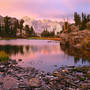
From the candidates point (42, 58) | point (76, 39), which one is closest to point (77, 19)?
point (76, 39)

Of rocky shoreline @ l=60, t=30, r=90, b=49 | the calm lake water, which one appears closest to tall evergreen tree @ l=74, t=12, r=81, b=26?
rocky shoreline @ l=60, t=30, r=90, b=49

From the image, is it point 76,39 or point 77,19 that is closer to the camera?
point 76,39

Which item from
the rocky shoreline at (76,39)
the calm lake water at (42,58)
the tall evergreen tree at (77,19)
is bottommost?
the calm lake water at (42,58)

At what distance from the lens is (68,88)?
38.3ft

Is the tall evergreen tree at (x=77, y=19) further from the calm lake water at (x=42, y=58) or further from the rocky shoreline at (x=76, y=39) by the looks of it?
the calm lake water at (x=42, y=58)

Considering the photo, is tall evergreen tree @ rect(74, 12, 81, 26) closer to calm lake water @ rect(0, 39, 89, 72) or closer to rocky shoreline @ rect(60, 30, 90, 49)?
rocky shoreline @ rect(60, 30, 90, 49)

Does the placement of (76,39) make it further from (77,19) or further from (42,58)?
(77,19)

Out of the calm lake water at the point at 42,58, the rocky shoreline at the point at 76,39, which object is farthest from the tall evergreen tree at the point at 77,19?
the calm lake water at the point at 42,58

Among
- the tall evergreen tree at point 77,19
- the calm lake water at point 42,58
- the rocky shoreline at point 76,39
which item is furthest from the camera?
the tall evergreen tree at point 77,19

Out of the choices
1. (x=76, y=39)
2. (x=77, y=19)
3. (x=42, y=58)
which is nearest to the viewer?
(x=42, y=58)

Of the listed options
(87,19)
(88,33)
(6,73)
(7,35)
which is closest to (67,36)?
(88,33)

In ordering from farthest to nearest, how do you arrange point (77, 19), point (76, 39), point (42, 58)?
point (77, 19) → point (76, 39) → point (42, 58)

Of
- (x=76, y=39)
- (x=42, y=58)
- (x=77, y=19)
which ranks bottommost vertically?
(x=42, y=58)

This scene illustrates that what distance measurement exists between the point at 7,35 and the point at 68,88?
148m
